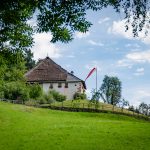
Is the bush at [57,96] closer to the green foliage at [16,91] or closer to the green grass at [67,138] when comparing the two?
the green foliage at [16,91]

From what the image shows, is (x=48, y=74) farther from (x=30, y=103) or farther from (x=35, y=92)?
(x=30, y=103)

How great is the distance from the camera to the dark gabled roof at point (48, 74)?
9362cm

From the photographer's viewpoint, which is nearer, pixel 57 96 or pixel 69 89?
pixel 57 96

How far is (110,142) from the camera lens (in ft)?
92.5

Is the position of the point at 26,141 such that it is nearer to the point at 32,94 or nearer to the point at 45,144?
the point at 45,144

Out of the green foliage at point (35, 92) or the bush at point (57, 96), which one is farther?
the bush at point (57, 96)

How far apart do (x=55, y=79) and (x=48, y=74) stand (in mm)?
2951

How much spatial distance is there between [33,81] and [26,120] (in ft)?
168

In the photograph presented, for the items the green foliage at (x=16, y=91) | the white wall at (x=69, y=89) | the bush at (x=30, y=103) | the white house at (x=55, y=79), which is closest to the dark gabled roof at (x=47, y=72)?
the white house at (x=55, y=79)

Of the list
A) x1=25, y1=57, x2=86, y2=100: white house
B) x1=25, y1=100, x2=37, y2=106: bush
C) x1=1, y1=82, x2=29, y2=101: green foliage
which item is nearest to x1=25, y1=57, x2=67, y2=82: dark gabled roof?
x1=25, y1=57, x2=86, y2=100: white house

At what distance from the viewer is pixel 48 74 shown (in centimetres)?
9531

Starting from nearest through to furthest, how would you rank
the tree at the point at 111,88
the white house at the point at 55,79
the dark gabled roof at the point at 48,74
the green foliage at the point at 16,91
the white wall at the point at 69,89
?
1. the green foliage at the point at 16,91
2. the white wall at the point at 69,89
3. the white house at the point at 55,79
4. the dark gabled roof at the point at 48,74
5. the tree at the point at 111,88

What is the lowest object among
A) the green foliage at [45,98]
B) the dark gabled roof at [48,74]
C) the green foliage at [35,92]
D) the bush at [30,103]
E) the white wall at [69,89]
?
the bush at [30,103]

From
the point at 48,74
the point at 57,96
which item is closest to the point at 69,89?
the point at 48,74
